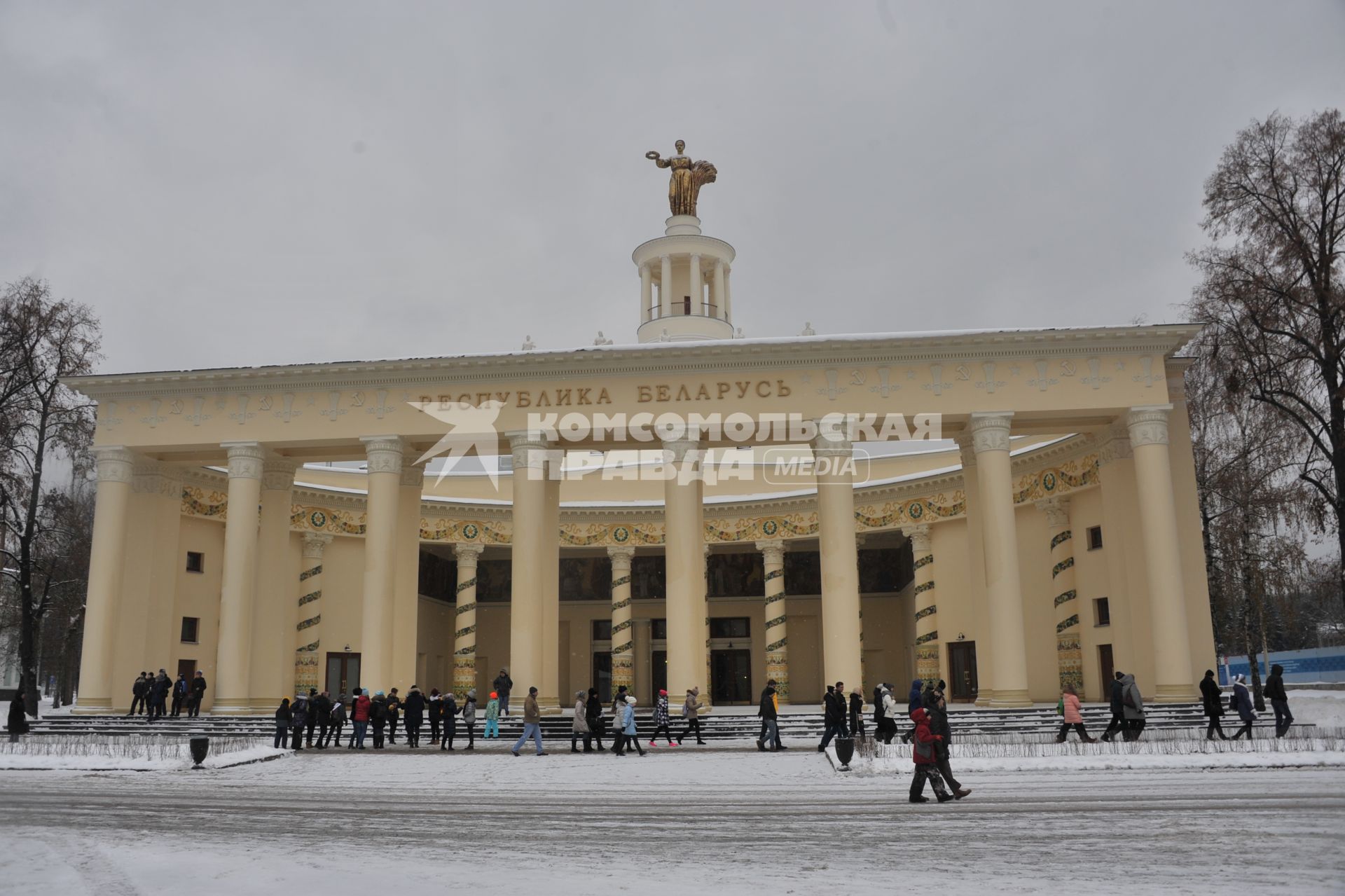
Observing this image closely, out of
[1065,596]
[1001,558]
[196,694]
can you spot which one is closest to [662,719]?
[1001,558]

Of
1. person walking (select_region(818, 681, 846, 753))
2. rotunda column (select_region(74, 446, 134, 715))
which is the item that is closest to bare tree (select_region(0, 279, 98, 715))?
rotunda column (select_region(74, 446, 134, 715))

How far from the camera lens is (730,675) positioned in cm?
4662

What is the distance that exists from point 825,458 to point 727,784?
42.6ft

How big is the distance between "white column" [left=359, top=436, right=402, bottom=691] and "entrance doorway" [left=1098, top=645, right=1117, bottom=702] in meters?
21.0

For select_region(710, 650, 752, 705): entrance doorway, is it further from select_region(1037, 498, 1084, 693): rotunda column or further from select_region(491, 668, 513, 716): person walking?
select_region(491, 668, 513, 716): person walking

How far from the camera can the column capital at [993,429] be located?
26.9m

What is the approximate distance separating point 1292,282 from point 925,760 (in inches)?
705

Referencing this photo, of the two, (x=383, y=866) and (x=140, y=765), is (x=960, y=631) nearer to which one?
(x=140, y=765)

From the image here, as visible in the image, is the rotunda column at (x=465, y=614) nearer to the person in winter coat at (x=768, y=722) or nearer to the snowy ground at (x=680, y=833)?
the person in winter coat at (x=768, y=722)

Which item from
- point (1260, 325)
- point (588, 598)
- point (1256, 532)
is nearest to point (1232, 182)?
point (1260, 325)

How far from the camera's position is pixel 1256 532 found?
87.6ft

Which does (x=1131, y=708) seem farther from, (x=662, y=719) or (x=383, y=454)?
(x=383, y=454)

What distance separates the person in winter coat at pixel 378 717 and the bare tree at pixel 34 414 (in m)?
14.1

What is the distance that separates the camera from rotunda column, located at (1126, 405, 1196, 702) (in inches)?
1001
